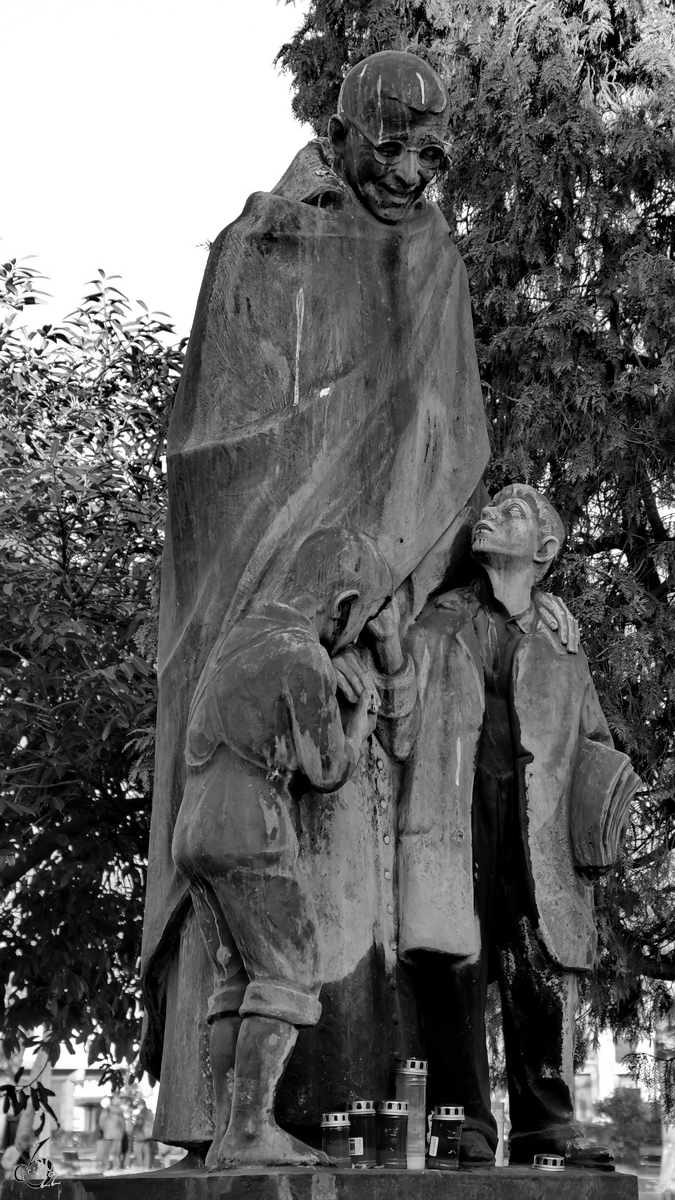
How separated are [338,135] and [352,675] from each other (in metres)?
1.45

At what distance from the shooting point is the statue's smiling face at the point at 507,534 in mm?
4391

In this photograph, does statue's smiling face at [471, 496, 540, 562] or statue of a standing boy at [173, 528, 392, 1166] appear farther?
statue's smiling face at [471, 496, 540, 562]

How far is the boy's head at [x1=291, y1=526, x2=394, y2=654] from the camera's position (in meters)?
3.94

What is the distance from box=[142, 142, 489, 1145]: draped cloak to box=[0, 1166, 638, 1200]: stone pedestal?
1.11 feet

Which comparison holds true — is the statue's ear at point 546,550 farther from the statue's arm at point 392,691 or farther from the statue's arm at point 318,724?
the statue's arm at point 318,724

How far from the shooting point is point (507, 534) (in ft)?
14.4

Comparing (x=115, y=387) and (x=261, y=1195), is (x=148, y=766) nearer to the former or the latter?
(x=115, y=387)

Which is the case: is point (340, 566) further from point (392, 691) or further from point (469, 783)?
point (469, 783)

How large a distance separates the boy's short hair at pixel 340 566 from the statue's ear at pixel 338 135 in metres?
1.08

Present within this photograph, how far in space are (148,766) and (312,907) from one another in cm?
544

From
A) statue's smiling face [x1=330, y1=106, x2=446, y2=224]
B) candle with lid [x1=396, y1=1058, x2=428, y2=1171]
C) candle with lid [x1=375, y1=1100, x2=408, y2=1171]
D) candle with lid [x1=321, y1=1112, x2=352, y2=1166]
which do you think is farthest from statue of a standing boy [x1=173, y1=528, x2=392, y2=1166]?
statue's smiling face [x1=330, y1=106, x2=446, y2=224]

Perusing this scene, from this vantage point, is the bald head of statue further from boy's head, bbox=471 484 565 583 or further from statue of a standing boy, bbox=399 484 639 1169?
statue of a standing boy, bbox=399 484 639 1169

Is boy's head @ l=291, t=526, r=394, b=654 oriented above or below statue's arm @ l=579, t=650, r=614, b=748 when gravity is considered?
above

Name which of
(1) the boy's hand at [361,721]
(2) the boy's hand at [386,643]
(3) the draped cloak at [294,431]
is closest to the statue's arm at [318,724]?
(1) the boy's hand at [361,721]
